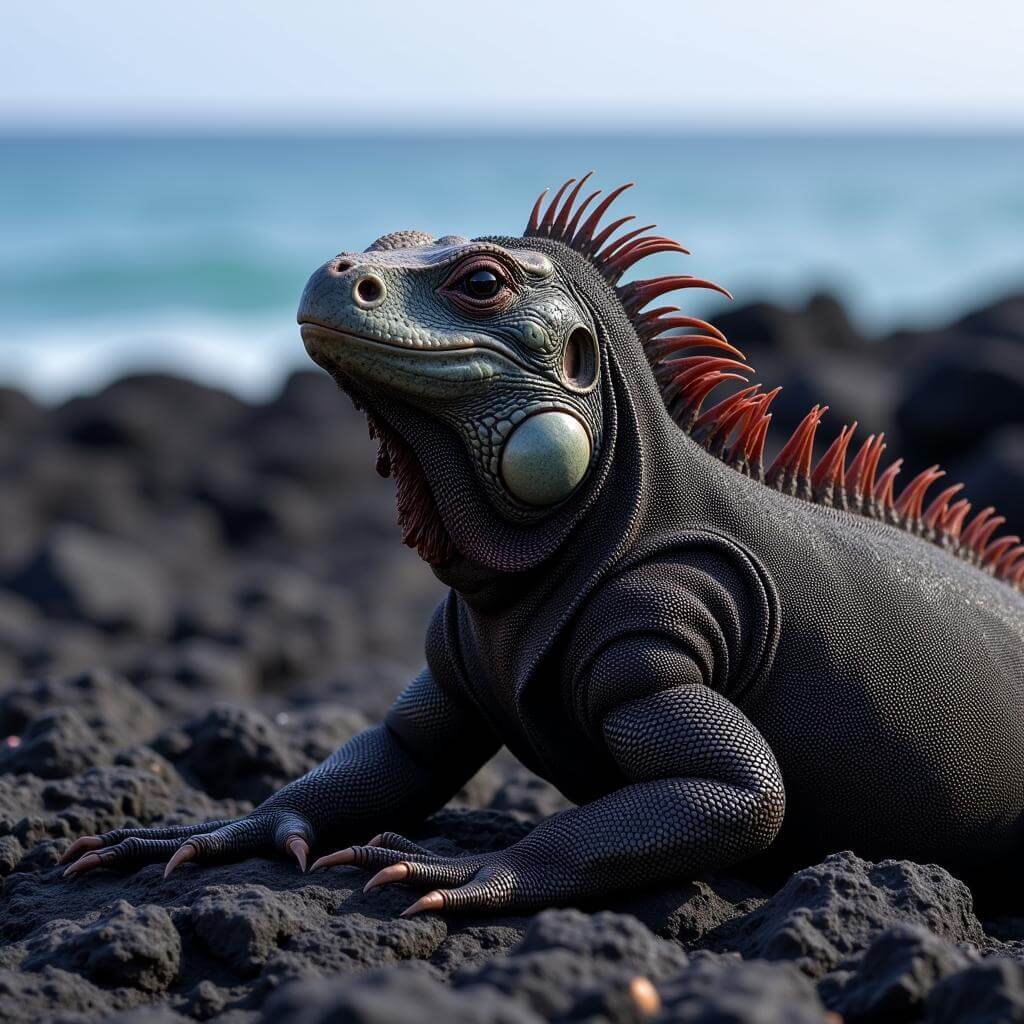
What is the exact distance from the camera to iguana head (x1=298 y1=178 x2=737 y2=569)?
3291 millimetres

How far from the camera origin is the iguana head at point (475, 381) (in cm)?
329

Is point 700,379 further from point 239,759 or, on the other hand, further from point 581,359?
point 239,759

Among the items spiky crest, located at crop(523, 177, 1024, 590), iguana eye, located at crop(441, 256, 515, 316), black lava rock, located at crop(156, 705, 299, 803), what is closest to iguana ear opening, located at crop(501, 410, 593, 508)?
iguana eye, located at crop(441, 256, 515, 316)

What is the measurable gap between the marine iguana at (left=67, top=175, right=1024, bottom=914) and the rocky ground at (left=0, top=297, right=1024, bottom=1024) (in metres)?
0.17

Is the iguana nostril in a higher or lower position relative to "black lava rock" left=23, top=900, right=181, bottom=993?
higher

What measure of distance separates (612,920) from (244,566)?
9.90 m

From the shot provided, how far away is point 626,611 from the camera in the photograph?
3.38 metres

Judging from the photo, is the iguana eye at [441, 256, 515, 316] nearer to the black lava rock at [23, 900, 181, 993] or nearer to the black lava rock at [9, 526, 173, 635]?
the black lava rock at [23, 900, 181, 993]

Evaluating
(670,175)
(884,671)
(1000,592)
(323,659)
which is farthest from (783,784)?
(670,175)

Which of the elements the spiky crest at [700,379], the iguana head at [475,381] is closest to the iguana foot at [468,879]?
the iguana head at [475,381]

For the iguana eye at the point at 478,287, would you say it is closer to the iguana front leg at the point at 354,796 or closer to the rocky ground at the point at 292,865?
the iguana front leg at the point at 354,796

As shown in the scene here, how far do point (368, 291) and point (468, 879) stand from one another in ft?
4.18

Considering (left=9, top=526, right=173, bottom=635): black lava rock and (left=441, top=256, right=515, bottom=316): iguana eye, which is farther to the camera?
(left=9, top=526, right=173, bottom=635): black lava rock

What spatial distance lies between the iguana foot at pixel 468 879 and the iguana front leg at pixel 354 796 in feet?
1.19
